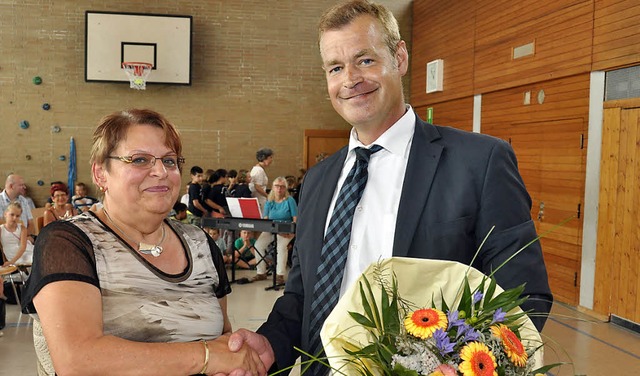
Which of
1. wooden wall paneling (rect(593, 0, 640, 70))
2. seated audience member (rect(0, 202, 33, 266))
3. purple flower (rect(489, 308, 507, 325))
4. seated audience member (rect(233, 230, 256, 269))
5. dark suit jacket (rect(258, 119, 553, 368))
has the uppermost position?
wooden wall paneling (rect(593, 0, 640, 70))

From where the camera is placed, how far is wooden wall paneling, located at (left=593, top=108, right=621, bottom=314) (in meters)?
7.17

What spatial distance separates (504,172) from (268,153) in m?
10.0

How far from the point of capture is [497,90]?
988cm

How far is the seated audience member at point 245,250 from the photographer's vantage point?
32.9 feet

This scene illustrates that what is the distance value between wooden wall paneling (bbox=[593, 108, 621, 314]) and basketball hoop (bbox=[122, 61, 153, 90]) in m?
9.00

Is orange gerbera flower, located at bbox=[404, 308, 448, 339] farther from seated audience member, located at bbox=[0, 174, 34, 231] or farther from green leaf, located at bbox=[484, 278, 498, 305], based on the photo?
seated audience member, located at bbox=[0, 174, 34, 231]

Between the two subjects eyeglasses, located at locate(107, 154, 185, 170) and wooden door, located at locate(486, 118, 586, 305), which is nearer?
eyeglasses, located at locate(107, 154, 185, 170)

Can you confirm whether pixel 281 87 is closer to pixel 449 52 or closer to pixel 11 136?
pixel 449 52

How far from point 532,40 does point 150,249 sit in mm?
8056

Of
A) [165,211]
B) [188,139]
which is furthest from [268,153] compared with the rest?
[165,211]

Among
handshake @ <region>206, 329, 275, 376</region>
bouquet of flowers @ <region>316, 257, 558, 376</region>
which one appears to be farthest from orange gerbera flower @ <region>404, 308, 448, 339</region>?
handshake @ <region>206, 329, 275, 376</region>

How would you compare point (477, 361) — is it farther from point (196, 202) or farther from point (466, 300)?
point (196, 202)

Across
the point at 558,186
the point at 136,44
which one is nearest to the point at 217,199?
the point at 136,44

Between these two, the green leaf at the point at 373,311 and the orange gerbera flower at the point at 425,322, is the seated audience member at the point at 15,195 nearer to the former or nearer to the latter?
the green leaf at the point at 373,311
